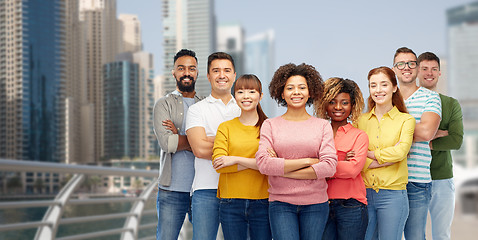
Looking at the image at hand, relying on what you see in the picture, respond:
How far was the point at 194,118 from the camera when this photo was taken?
2.55 m

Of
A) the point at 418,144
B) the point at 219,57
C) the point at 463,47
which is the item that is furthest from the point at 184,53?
the point at 463,47

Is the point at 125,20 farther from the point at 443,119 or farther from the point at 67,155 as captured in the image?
the point at 443,119

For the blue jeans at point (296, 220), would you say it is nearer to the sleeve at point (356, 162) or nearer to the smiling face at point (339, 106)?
the sleeve at point (356, 162)

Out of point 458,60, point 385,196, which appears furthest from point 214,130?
point 458,60

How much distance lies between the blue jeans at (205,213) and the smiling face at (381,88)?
35.4 inches

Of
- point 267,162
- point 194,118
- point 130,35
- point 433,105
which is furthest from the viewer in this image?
point 130,35

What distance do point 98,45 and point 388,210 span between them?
407ft

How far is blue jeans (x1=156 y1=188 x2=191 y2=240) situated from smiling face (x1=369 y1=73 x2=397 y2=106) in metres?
1.06

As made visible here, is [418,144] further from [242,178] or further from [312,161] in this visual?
[242,178]

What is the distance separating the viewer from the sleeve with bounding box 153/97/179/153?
257 cm

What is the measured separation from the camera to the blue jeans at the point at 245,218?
92.2 inches

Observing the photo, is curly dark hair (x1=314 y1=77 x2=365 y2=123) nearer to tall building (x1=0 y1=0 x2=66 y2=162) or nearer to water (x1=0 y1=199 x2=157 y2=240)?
water (x1=0 y1=199 x2=157 y2=240)

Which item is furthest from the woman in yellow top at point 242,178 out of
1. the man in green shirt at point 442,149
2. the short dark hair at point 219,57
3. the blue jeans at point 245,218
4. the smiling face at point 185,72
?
the man in green shirt at point 442,149

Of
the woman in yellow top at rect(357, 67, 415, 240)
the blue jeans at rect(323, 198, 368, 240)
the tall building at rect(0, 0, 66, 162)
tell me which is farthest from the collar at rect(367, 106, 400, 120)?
the tall building at rect(0, 0, 66, 162)
